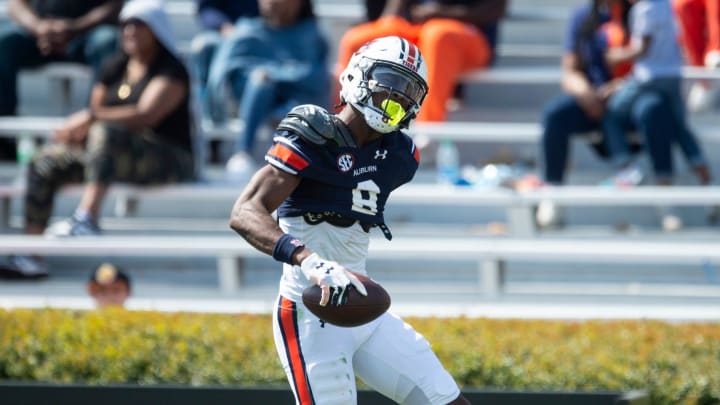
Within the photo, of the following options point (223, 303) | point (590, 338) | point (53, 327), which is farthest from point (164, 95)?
point (590, 338)

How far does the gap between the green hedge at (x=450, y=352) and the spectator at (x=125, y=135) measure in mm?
1443

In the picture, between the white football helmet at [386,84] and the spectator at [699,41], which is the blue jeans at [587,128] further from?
the white football helmet at [386,84]

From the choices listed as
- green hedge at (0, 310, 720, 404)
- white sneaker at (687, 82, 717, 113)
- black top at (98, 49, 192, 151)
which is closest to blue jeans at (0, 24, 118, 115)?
black top at (98, 49, 192, 151)

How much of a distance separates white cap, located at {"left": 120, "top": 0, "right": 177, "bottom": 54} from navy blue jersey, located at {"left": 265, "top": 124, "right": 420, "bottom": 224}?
366 cm

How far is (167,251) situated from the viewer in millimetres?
7457

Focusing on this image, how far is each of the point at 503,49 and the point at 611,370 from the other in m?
4.39

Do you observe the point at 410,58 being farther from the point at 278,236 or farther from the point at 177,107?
the point at 177,107

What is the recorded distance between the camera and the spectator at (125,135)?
7.44 metres

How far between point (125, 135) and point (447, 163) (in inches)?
81.1

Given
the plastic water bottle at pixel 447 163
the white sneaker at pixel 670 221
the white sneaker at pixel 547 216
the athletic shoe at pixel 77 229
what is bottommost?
the athletic shoe at pixel 77 229

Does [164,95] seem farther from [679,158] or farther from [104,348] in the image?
[679,158]

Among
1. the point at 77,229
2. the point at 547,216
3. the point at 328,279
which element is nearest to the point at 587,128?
the point at 547,216

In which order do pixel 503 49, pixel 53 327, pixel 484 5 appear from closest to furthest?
pixel 53 327 → pixel 484 5 → pixel 503 49

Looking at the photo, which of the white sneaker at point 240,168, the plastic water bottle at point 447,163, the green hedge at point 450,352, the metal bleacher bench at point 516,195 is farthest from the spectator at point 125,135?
the plastic water bottle at point 447,163
